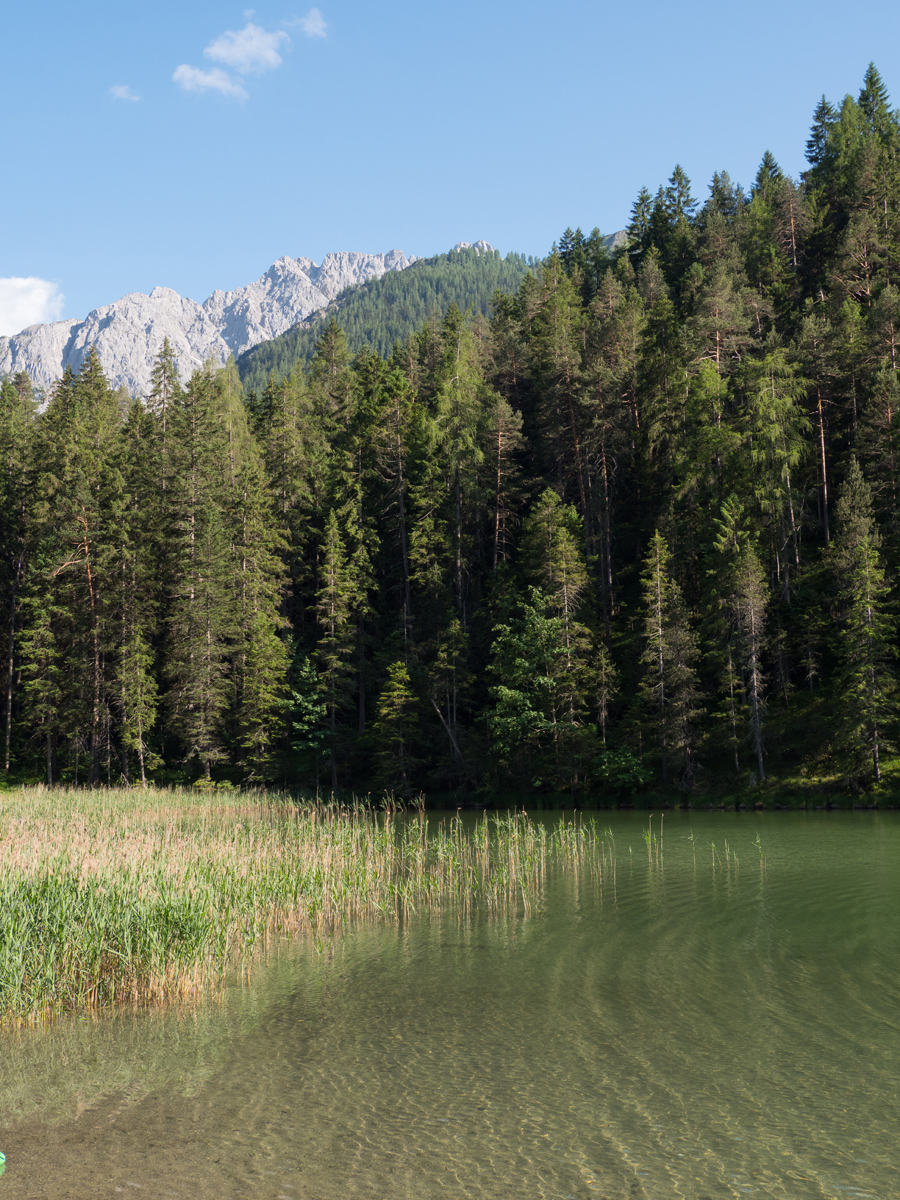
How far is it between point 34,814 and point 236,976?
14838 millimetres

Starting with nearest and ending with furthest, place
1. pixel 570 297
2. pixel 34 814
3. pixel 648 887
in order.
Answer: pixel 648 887 → pixel 34 814 → pixel 570 297

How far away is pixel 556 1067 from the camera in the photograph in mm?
8234

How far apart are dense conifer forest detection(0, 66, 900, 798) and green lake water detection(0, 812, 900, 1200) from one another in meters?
27.8

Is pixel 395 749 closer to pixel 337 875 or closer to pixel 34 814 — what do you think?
pixel 34 814

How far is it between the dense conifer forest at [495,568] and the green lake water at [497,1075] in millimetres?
27805

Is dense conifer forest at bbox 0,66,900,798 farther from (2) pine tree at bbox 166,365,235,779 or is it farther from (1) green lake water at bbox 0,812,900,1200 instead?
(1) green lake water at bbox 0,812,900,1200

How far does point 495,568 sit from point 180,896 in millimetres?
41935

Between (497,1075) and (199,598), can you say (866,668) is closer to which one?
(497,1075)

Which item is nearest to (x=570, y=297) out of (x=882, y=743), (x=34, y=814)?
(x=882, y=743)

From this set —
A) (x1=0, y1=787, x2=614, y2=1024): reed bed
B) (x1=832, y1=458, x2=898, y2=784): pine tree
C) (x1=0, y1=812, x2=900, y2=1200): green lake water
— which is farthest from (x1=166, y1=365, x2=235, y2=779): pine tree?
(x1=0, y1=812, x2=900, y2=1200): green lake water

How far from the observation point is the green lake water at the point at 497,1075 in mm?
6215

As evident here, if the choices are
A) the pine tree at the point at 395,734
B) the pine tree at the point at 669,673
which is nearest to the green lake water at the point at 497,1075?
the pine tree at the point at 669,673

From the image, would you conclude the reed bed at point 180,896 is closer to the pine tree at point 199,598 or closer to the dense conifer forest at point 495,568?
the dense conifer forest at point 495,568

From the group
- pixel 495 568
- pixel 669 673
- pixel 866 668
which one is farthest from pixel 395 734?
pixel 866 668
